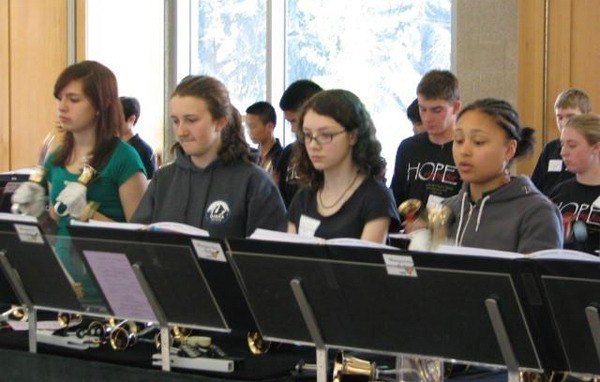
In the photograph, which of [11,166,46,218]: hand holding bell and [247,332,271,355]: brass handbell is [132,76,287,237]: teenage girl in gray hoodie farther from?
[247,332,271,355]: brass handbell

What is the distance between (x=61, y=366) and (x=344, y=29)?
560cm

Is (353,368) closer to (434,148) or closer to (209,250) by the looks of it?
(209,250)

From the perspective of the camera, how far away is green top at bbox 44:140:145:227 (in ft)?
12.8

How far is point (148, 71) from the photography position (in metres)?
9.38

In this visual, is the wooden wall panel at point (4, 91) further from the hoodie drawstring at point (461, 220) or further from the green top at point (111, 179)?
the hoodie drawstring at point (461, 220)

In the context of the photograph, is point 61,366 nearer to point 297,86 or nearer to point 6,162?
point 297,86

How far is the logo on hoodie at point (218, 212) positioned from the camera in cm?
363

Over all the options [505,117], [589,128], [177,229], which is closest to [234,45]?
[589,128]

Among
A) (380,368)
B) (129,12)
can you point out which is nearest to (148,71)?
(129,12)

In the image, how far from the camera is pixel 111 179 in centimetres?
392

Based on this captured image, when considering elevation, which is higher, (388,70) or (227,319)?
(388,70)

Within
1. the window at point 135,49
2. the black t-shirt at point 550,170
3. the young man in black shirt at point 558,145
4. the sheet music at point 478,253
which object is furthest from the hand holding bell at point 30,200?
the window at point 135,49

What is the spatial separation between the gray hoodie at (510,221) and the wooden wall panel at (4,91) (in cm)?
683

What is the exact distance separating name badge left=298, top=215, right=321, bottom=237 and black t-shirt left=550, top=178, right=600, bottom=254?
52.5 inches
